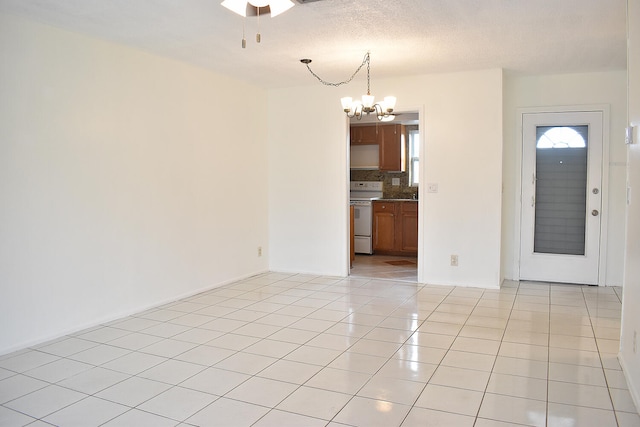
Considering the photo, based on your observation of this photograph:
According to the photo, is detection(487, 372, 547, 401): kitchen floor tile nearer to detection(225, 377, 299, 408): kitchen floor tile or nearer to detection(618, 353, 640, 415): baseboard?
detection(618, 353, 640, 415): baseboard

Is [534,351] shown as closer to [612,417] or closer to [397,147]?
[612,417]

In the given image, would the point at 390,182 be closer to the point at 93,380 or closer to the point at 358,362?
the point at 358,362

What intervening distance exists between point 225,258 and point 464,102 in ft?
10.4

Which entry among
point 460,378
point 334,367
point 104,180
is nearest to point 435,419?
point 460,378

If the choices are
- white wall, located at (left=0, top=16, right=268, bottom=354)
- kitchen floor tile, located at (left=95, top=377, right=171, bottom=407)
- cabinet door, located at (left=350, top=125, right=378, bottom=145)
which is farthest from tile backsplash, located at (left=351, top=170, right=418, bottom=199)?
kitchen floor tile, located at (left=95, top=377, right=171, bottom=407)

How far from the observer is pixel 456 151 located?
532 cm

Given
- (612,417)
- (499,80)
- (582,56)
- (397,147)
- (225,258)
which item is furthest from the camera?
(397,147)

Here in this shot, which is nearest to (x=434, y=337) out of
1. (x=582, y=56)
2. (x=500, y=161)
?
(x=500, y=161)

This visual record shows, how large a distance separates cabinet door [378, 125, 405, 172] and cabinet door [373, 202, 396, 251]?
0.74 metres

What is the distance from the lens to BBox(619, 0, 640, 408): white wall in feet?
8.49

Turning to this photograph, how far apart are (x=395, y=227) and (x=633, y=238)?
481 centimetres

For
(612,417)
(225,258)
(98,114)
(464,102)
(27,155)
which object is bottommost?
(612,417)

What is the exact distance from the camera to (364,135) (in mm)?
8047

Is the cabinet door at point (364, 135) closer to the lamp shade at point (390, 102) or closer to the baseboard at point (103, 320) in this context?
the lamp shade at point (390, 102)
